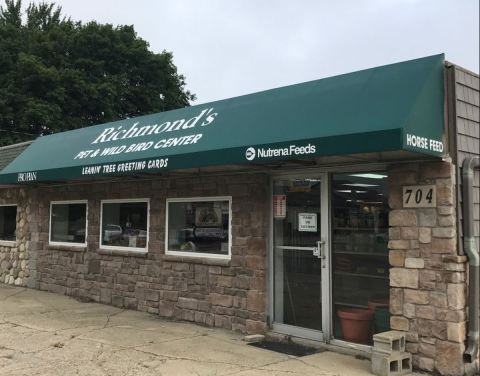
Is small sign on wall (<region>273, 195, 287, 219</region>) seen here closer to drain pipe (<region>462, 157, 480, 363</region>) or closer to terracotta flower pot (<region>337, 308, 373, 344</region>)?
terracotta flower pot (<region>337, 308, 373, 344</region>)

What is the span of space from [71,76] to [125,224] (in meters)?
21.3

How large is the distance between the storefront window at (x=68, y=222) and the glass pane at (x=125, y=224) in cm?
74

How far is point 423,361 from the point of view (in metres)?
5.71

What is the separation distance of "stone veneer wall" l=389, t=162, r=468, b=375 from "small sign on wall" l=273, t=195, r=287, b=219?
1803mm

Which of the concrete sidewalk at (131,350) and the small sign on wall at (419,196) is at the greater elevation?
the small sign on wall at (419,196)

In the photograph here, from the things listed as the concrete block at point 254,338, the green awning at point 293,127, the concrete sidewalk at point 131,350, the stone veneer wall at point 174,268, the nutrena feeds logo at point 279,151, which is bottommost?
the concrete sidewalk at point 131,350

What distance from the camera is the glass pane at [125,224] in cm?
979

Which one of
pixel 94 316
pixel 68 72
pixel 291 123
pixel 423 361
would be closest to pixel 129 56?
pixel 68 72

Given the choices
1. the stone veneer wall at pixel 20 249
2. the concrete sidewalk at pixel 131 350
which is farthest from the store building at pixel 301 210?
the stone veneer wall at pixel 20 249

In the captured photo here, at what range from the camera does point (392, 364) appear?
18.4 ft

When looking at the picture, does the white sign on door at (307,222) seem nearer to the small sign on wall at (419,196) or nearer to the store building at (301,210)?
the store building at (301,210)

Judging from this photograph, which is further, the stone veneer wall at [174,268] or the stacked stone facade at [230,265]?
the stone veneer wall at [174,268]

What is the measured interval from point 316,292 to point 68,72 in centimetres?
2565

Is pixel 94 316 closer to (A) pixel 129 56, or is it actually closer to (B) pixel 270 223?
(B) pixel 270 223
